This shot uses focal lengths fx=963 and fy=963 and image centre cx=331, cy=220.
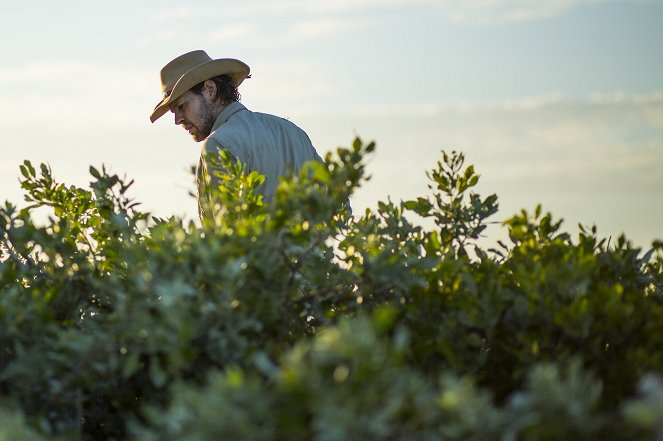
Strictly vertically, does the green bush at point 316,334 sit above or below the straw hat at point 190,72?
below

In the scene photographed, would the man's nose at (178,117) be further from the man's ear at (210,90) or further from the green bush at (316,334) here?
the green bush at (316,334)

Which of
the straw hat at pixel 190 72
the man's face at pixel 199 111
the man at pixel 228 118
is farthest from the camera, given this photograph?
the man's face at pixel 199 111

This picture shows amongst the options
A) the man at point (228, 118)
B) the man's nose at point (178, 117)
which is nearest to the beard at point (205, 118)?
the man at point (228, 118)

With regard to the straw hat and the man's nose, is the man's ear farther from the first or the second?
the man's nose

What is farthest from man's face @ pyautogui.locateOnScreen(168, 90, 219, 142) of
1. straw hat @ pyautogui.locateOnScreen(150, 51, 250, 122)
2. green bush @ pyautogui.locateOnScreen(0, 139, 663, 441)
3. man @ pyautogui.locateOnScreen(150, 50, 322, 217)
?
green bush @ pyautogui.locateOnScreen(0, 139, 663, 441)

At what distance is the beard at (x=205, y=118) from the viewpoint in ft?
32.0

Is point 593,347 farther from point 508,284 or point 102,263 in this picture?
point 102,263

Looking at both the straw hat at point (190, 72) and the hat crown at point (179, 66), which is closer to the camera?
the straw hat at point (190, 72)

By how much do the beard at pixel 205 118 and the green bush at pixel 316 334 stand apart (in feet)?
16.5

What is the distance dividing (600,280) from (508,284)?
0.58 metres

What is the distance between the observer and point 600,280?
4.54 m

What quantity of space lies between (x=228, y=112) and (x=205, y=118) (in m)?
0.53

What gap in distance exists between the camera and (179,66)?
1008cm

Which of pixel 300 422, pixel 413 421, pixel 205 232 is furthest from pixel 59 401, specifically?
pixel 413 421
